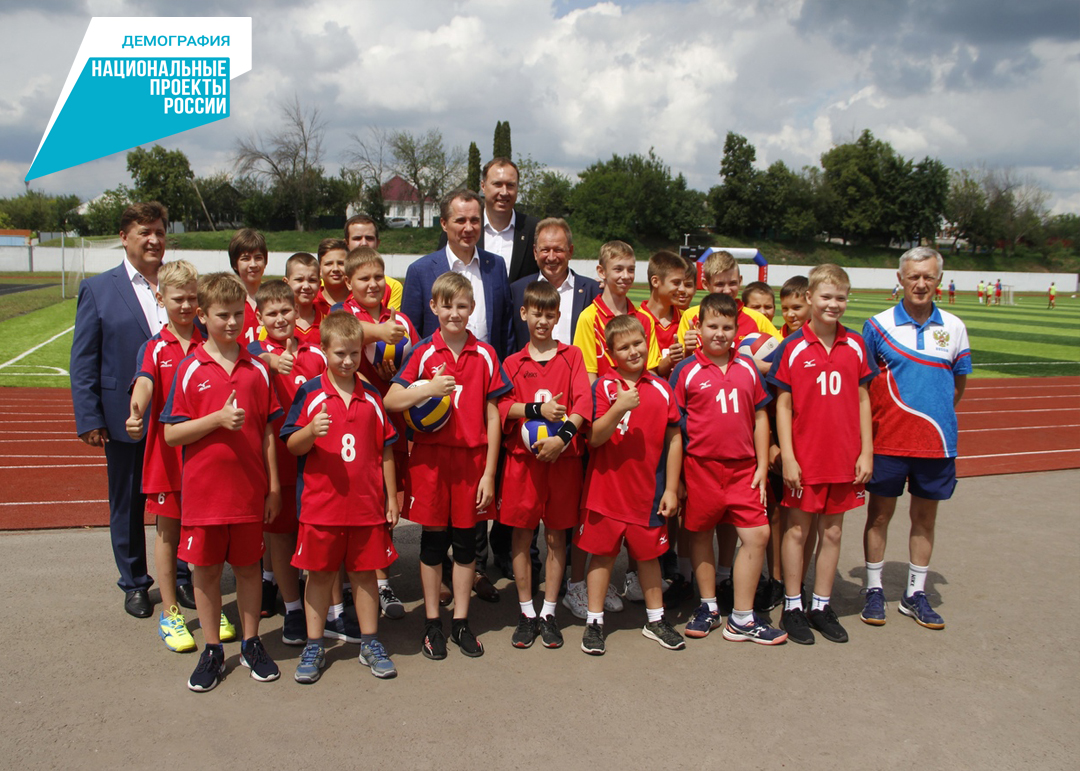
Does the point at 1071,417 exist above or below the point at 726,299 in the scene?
below

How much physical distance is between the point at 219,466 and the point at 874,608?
11.4 ft

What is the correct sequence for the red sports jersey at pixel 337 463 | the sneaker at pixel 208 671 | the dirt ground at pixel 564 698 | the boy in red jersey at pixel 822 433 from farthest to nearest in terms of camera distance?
1. the boy in red jersey at pixel 822 433
2. the red sports jersey at pixel 337 463
3. the sneaker at pixel 208 671
4. the dirt ground at pixel 564 698

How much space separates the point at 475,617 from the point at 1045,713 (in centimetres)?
267

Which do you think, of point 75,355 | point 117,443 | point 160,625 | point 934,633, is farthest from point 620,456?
point 75,355

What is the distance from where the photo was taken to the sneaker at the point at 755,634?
148 inches

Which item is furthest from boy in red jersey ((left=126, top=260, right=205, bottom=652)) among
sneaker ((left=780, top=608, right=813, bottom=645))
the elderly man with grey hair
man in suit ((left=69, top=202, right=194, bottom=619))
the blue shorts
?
the blue shorts

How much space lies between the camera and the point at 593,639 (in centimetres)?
366

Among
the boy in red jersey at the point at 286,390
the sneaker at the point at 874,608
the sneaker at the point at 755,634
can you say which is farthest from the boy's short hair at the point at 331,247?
the sneaker at the point at 874,608

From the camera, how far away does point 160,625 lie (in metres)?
3.70

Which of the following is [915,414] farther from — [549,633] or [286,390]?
[286,390]

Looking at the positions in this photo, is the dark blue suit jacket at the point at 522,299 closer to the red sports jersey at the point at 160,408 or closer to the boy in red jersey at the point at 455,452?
the boy in red jersey at the point at 455,452

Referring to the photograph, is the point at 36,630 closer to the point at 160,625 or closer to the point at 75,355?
the point at 160,625

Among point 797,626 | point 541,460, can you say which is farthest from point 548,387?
point 797,626

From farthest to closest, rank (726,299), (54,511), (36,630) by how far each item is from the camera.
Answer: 1. (54,511)
2. (726,299)
3. (36,630)
